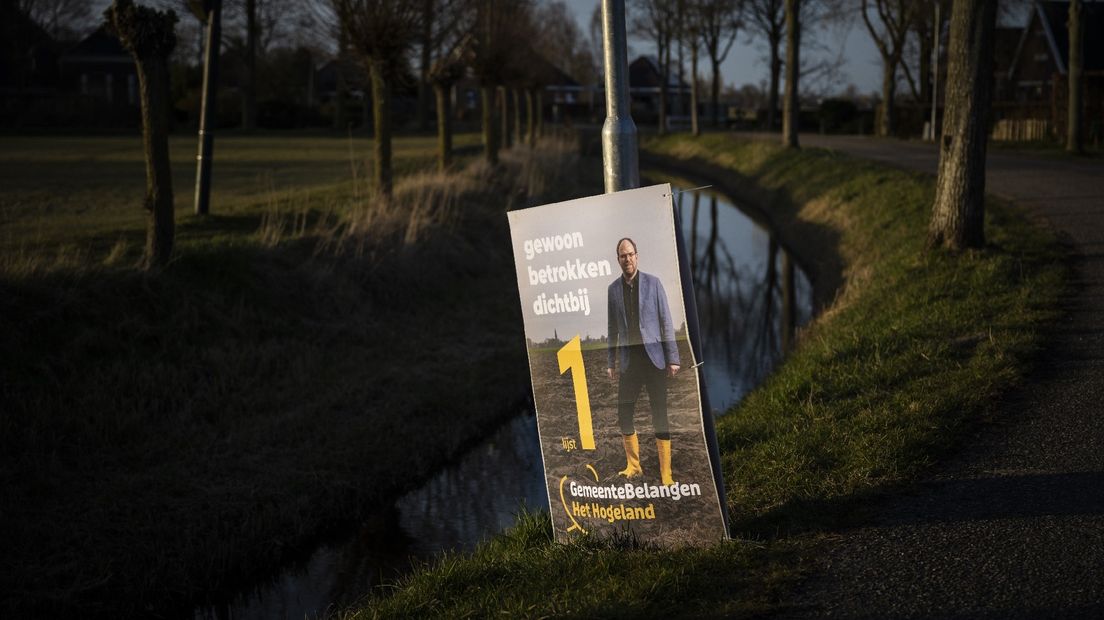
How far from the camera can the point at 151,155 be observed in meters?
11.7

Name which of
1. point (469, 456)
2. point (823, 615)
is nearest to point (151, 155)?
point (469, 456)

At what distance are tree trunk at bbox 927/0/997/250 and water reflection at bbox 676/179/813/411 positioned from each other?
7.49 feet

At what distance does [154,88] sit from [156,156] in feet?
2.36

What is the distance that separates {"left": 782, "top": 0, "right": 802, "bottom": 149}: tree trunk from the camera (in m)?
30.0

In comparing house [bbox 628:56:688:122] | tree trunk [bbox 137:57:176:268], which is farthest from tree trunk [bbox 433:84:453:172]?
house [bbox 628:56:688:122]

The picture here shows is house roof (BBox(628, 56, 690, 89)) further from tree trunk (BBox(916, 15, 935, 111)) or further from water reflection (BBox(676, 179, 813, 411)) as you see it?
water reflection (BBox(676, 179, 813, 411))

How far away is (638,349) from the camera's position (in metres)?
5.02

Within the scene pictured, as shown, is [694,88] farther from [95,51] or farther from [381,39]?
[95,51]

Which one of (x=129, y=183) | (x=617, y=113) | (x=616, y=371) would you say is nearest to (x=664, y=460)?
(x=616, y=371)

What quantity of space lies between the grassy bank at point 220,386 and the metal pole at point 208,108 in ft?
1.26

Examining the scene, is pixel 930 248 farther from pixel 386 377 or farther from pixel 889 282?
pixel 386 377

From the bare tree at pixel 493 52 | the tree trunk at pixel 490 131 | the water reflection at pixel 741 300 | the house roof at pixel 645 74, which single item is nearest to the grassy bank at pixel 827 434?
the water reflection at pixel 741 300

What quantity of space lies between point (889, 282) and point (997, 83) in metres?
51.6

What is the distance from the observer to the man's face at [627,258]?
4.94 metres
